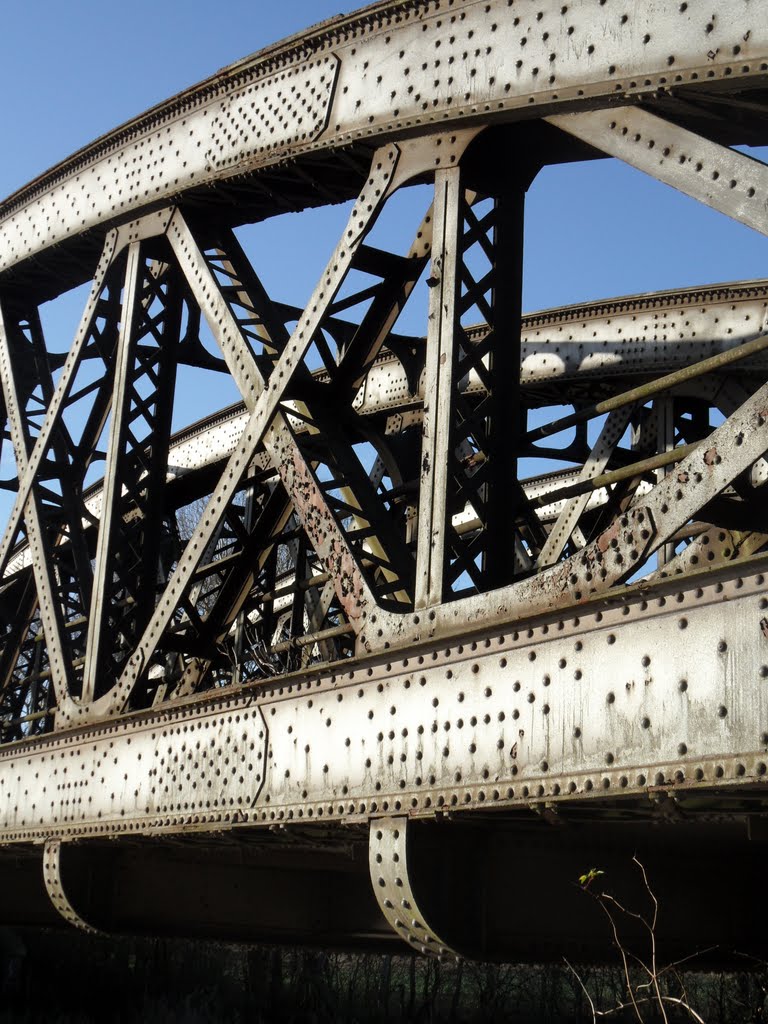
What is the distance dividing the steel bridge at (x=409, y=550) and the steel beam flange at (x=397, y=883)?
0.02 m

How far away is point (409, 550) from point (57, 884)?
3502 mm

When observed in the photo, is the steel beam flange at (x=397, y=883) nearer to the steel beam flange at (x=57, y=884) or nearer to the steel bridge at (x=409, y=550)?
the steel bridge at (x=409, y=550)

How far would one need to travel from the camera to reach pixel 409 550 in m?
7.44

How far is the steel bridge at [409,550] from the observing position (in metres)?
5.04

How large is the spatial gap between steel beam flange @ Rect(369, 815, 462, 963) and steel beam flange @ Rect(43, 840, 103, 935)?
3.30 metres

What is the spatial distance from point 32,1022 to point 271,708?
41.7ft

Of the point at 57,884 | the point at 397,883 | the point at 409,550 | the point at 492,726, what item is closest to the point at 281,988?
the point at 57,884

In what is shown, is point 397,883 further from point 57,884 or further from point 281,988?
point 281,988

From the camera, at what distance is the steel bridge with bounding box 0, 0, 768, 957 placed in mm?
5043

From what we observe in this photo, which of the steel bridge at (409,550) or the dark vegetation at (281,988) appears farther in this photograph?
the dark vegetation at (281,988)

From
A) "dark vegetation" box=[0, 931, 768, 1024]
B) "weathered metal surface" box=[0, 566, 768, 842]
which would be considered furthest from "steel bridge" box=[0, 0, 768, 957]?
"dark vegetation" box=[0, 931, 768, 1024]

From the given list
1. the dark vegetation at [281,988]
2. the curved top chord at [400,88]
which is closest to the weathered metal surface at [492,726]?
the curved top chord at [400,88]

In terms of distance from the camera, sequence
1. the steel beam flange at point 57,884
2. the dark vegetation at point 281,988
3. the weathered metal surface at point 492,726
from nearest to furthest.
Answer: the weathered metal surface at point 492,726 < the steel beam flange at point 57,884 < the dark vegetation at point 281,988

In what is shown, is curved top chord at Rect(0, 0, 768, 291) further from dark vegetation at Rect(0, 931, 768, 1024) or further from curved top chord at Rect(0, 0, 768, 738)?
dark vegetation at Rect(0, 931, 768, 1024)
